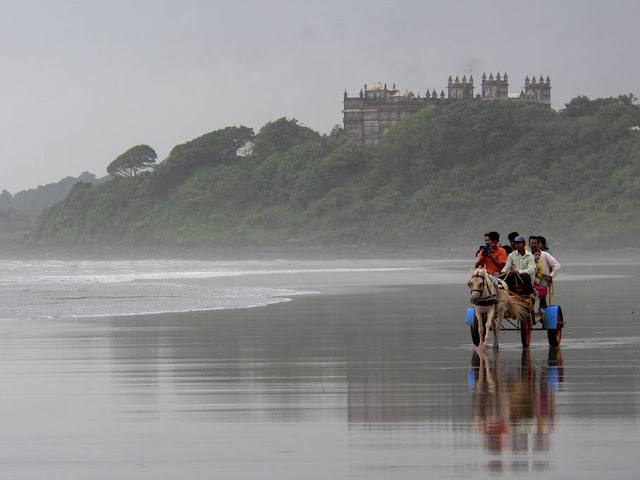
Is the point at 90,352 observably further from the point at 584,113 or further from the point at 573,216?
the point at 584,113

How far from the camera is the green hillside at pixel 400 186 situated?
124938 mm

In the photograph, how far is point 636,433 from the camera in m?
9.19

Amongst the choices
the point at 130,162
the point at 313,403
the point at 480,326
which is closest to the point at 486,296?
the point at 480,326

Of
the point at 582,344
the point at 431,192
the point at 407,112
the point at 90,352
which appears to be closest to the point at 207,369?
the point at 90,352

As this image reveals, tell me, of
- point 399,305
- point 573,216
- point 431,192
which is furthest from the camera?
point 431,192

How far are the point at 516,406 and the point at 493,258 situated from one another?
641cm

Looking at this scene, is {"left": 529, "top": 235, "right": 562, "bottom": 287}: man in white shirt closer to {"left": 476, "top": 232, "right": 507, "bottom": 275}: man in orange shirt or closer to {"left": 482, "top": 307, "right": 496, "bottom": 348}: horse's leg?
{"left": 476, "top": 232, "right": 507, "bottom": 275}: man in orange shirt

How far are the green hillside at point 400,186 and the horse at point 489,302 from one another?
9496cm

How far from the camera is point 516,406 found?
10719 millimetres

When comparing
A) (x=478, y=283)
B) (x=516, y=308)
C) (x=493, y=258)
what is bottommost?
(x=516, y=308)

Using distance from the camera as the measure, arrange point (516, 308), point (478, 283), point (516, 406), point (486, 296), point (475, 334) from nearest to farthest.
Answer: point (516, 406), point (478, 283), point (486, 296), point (516, 308), point (475, 334)

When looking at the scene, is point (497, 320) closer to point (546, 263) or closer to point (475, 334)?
point (475, 334)

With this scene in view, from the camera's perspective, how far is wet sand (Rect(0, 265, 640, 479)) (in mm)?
8266

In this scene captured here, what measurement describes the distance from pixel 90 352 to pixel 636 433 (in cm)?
815
